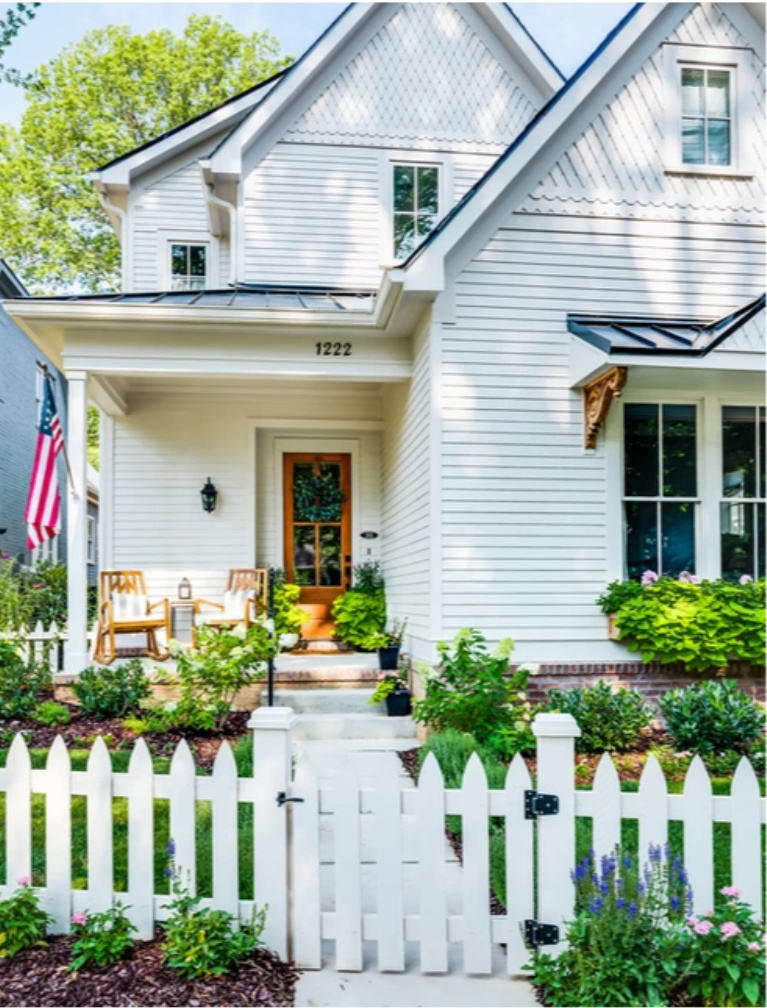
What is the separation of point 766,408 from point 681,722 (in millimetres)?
3093

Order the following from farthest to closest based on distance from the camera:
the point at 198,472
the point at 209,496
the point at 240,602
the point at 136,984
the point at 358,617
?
the point at 198,472, the point at 209,496, the point at 240,602, the point at 358,617, the point at 136,984

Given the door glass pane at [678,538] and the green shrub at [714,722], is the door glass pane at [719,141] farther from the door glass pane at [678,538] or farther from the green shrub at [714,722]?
the green shrub at [714,722]

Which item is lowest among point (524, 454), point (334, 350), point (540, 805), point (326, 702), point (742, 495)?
point (326, 702)

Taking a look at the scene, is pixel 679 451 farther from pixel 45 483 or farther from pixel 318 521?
pixel 45 483

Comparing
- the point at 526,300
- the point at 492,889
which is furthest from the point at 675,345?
the point at 492,889

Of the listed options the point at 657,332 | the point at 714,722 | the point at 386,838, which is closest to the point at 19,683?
the point at 386,838

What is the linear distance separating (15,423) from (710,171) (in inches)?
550

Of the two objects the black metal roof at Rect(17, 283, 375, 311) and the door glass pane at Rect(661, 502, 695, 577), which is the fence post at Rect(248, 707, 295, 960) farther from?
the black metal roof at Rect(17, 283, 375, 311)

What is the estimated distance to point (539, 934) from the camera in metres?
2.85

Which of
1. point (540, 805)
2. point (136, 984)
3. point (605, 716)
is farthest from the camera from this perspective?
point (605, 716)

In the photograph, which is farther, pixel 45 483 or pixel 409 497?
pixel 409 497

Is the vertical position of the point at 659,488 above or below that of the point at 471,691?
above

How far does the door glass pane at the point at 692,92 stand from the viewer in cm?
734

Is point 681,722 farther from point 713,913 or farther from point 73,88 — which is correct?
point 73,88
